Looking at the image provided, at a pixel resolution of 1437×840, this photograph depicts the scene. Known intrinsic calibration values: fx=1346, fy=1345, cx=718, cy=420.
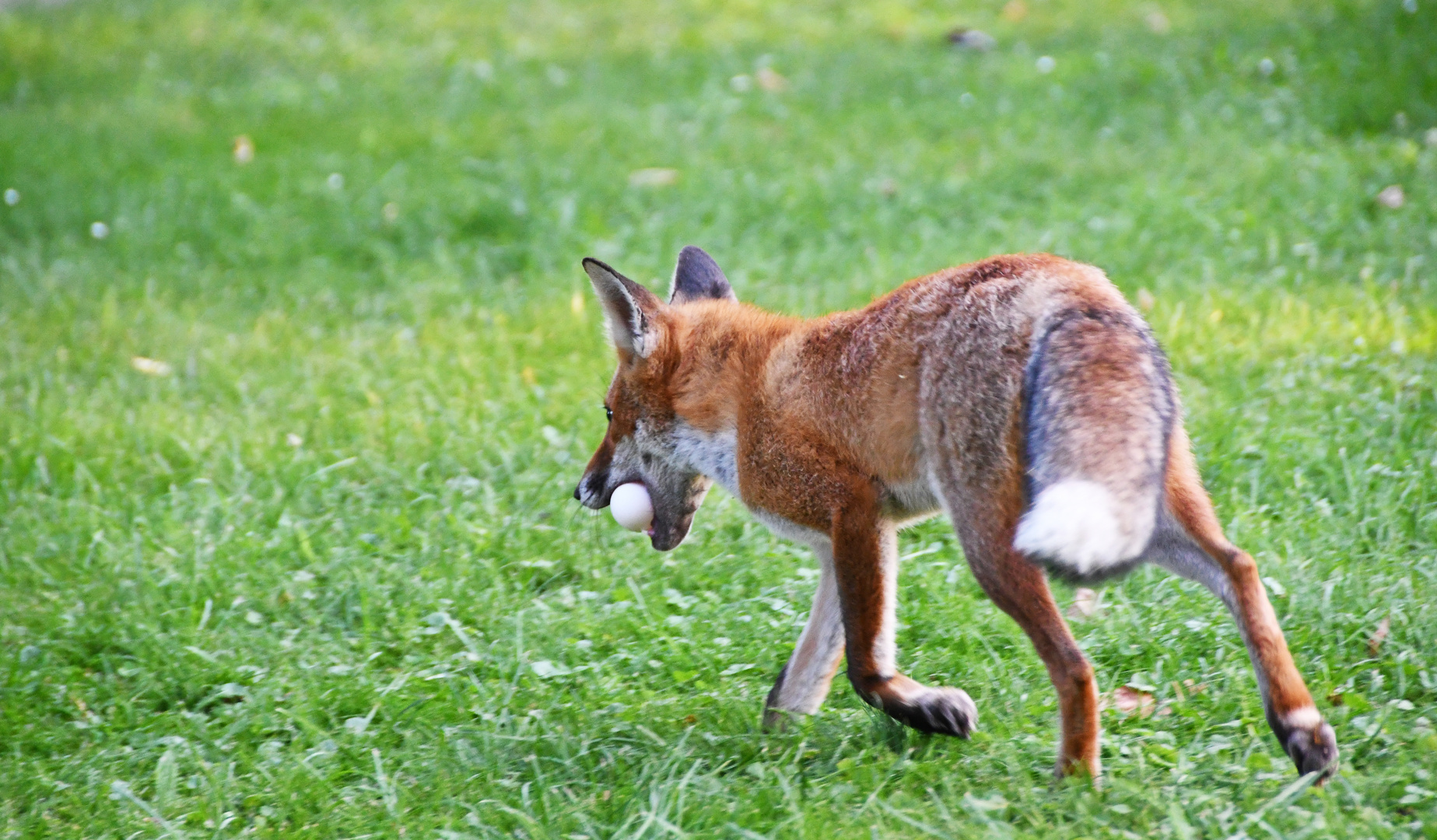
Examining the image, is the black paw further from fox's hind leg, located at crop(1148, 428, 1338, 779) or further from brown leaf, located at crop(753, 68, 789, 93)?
brown leaf, located at crop(753, 68, 789, 93)

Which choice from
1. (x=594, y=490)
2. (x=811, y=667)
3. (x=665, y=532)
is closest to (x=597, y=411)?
(x=594, y=490)

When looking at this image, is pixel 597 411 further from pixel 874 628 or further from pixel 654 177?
pixel 654 177

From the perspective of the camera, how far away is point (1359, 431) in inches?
203

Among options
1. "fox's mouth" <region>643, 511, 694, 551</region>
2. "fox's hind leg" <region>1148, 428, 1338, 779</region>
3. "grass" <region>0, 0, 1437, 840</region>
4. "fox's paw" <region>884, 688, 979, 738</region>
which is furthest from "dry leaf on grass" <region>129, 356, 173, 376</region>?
"fox's hind leg" <region>1148, 428, 1338, 779</region>

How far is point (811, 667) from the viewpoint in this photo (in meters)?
3.87

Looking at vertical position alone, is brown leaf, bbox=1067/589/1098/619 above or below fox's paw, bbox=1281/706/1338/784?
below

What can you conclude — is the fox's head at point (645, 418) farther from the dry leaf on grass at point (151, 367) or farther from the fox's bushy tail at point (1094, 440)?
the dry leaf on grass at point (151, 367)

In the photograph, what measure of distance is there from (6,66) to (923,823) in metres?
11.3

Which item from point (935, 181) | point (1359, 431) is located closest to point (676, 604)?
point (1359, 431)

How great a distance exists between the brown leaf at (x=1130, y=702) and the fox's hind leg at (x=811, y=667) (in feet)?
2.55

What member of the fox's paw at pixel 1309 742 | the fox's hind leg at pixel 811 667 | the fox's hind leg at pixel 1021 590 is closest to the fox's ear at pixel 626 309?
the fox's hind leg at pixel 811 667

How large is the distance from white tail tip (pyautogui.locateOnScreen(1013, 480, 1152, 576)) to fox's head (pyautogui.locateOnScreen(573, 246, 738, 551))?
1.59m

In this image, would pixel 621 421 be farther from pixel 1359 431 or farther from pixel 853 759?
pixel 1359 431

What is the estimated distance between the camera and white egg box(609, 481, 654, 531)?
4.33 m
